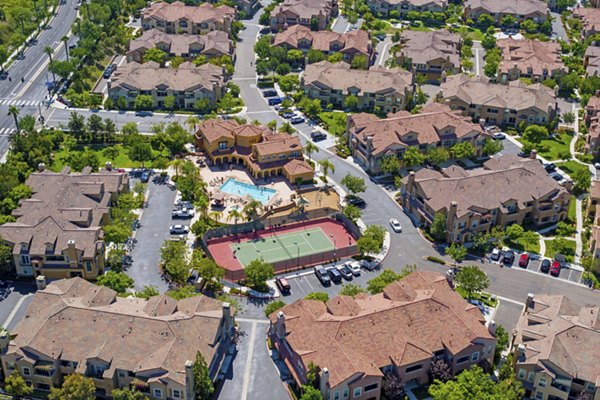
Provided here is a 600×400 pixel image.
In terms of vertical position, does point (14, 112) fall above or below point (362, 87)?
below

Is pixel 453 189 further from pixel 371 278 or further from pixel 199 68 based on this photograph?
pixel 199 68

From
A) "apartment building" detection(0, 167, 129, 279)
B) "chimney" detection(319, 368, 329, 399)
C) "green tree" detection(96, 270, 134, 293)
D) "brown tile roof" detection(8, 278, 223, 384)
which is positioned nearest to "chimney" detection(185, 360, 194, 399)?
"brown tile roof" detection(8, 278, 223, 384)

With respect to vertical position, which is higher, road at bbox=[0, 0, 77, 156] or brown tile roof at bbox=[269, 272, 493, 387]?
brown tile roof at bbox=[269, 272, 493, 387]

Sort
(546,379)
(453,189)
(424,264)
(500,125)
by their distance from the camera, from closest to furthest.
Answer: (546,379) → (424,264) → (453,189) → (500,125)

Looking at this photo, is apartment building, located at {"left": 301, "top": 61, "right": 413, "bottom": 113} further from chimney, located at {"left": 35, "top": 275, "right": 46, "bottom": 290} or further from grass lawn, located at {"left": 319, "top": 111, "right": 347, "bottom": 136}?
chimney, located at {"left": 35, "top": 275, "right": 46, "bottom": 290}

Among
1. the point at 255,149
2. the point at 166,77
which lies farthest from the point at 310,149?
the point at 166,77

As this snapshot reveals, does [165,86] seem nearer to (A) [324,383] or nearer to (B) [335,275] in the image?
(B) [335,275]

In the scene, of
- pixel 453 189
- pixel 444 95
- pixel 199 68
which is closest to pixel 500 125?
pixel 444 95
